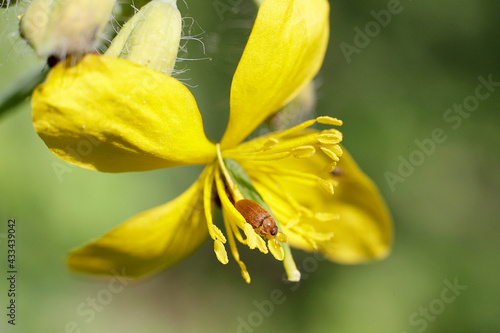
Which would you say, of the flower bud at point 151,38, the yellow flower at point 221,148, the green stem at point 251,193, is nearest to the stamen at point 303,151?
the yellow flower at point 221,148

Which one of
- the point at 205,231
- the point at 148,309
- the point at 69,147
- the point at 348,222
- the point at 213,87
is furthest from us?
the point at 148,309

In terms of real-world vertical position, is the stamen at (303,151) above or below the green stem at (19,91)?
above

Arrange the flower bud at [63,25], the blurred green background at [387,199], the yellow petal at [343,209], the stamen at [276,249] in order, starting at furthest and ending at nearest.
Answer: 1. the blurred green background at [387,199]
2. the yellow petal at [343,209]
3. the stamen at [276,249]
4. the flower bud at [63,25]

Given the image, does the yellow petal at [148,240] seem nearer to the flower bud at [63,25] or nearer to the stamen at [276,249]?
the stamen at [276,249]

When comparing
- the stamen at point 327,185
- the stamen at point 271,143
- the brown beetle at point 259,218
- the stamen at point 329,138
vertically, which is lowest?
the brown beetle at point 259,218

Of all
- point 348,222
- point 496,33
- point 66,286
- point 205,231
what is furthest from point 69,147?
point 496,33

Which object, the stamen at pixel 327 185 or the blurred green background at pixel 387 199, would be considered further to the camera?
the blurred green background at pixel 387 199

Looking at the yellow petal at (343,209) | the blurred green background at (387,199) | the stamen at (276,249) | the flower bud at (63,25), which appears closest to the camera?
the flower bud at (63,25)

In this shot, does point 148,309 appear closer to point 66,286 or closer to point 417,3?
point 66,286
